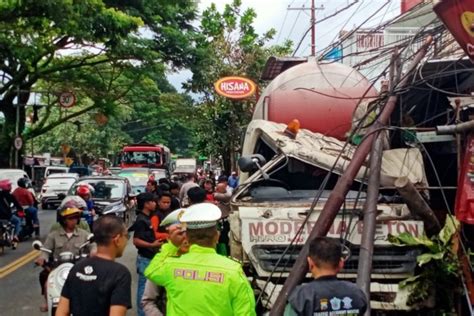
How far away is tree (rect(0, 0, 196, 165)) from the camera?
14.9 m

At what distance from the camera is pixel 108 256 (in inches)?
164

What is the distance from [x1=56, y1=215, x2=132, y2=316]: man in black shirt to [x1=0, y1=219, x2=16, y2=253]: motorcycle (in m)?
11.1

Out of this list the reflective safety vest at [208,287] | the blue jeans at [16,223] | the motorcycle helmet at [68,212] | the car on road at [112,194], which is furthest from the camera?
the car on road at [112,194]

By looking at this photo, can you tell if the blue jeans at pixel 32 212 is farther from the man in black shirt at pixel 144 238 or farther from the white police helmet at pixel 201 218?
the white police helmet at pixel 201 218

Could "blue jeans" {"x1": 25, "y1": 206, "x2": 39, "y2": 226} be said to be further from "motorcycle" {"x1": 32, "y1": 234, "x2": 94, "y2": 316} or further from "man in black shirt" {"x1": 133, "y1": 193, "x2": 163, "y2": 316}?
"motorcycle" {"x1": 32, "y1": 234, "x2": 94, "y2": 316}

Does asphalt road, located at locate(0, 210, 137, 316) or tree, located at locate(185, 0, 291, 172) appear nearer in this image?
asphalt road, located at locate(0, 210, 137, 316)

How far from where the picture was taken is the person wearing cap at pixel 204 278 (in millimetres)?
3682

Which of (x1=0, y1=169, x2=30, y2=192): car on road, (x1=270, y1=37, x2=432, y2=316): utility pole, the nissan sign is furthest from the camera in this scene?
(x1=0, y1=169, x2=30, y2=192): car on road

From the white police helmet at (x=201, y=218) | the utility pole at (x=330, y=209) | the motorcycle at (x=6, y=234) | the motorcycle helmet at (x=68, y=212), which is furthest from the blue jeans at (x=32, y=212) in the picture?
the white police helmet at (x=201, y=218)

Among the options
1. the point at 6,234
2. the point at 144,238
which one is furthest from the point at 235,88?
the point at 144,238

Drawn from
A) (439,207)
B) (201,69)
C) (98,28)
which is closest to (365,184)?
(439,207)

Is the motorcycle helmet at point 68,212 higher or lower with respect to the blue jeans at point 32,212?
higher

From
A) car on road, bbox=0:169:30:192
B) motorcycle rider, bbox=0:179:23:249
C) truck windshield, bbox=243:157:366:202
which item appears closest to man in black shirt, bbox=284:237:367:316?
truck windshield, bbox=243:157:366:202

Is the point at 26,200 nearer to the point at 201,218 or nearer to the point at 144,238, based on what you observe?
the point at 144,238
